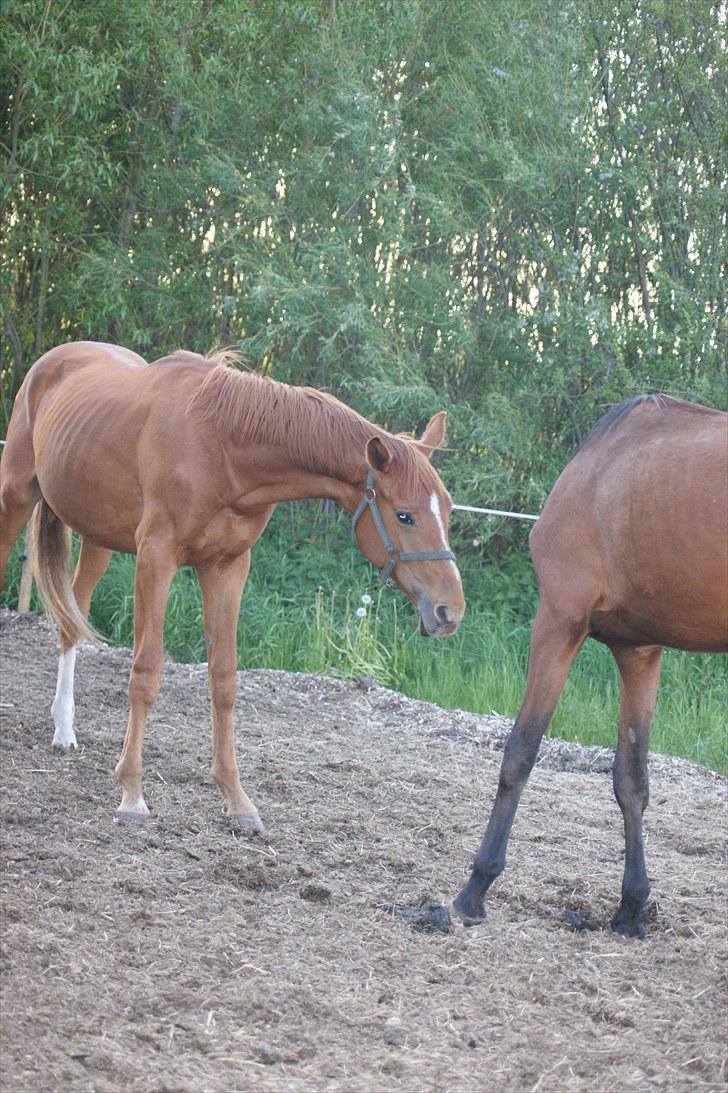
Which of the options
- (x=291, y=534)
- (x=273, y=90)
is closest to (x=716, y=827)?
(x=291, y=534)

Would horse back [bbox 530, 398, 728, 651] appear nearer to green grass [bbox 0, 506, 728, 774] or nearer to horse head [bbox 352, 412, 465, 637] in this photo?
horse head [bbox 352, 412, 465, 637]

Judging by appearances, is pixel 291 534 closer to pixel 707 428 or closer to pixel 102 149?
pixel 102 149

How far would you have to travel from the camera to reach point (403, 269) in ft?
28.8

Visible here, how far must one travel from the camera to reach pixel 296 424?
4.40 metres

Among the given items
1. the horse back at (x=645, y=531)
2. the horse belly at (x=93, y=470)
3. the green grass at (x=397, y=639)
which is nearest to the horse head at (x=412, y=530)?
the horse back at (x=645, y=531)

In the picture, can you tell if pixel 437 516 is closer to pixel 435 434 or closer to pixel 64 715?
pixel 435 434

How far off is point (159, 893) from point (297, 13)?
281 inches

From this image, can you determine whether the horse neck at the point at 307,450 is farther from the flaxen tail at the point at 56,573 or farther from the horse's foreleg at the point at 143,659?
the flaxen tail at the point at 56,573

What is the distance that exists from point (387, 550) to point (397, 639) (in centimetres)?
400

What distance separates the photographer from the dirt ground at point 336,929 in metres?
2.76

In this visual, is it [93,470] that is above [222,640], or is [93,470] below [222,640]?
above

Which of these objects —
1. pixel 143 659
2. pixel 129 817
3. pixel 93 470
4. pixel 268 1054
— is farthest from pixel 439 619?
pixel 93 470

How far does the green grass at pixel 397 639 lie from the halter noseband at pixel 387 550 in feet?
9.30

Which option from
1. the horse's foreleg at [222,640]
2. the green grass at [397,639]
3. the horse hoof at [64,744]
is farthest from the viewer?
the green grass at [397,639]
